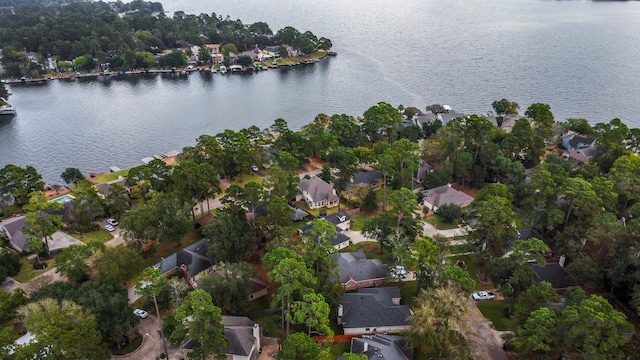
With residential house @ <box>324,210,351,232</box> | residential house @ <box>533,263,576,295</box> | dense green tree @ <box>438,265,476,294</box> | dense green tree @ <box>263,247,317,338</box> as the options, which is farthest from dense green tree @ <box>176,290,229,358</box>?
residential house @ <box>533,263,576,295</box>

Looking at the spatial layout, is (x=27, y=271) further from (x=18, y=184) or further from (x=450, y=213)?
(x=450, y=213)

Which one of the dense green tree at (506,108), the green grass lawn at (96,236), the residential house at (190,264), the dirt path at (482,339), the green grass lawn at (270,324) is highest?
the dense green tree at (506,108)

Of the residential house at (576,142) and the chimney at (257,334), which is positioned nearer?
the chimney at (257,334)

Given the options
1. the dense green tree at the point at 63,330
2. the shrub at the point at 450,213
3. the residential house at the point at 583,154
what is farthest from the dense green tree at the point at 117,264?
the residential house at the point at 583,154

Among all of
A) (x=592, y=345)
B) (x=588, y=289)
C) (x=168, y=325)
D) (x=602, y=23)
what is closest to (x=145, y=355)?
(x=168, y=325)

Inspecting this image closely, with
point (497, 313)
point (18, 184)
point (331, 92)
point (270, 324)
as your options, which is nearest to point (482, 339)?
point (497, 313)

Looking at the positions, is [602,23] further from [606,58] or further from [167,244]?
[167,244]

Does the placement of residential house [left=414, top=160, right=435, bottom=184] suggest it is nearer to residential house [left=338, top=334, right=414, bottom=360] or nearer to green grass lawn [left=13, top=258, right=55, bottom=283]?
residential house [left=338, top=334, right=414, bottom=360]

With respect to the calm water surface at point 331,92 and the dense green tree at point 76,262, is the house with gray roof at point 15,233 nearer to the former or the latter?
the dense green tree at point 76,262
